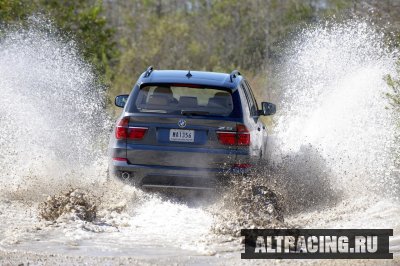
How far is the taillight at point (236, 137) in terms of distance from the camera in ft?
34.8

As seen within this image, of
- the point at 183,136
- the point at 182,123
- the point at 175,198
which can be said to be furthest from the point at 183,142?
the point at 175,198

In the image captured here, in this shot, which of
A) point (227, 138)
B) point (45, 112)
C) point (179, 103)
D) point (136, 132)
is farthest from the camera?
point (45, 112)

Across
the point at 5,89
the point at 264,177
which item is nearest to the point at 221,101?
the point at 264,177

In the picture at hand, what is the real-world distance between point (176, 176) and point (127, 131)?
29.6 inches

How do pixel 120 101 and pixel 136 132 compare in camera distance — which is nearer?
pixel 136 132

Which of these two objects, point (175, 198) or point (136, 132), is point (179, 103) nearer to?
point (136, 132)

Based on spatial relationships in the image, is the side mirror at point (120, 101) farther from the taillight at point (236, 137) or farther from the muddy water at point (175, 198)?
the taillight at point (236, 137)

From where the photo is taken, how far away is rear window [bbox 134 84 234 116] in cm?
1076

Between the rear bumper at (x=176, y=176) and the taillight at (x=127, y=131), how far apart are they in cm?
32

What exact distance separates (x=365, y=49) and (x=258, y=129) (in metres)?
5.95

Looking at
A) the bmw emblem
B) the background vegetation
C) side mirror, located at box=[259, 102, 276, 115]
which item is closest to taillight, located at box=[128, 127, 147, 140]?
the bmw emblem

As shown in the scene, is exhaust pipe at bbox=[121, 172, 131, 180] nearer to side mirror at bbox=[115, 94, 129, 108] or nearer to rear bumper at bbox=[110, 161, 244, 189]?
rear bumper at bbox=[110, 161, 244, 189]

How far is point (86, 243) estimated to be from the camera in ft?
29.0

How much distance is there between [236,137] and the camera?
10602mm
